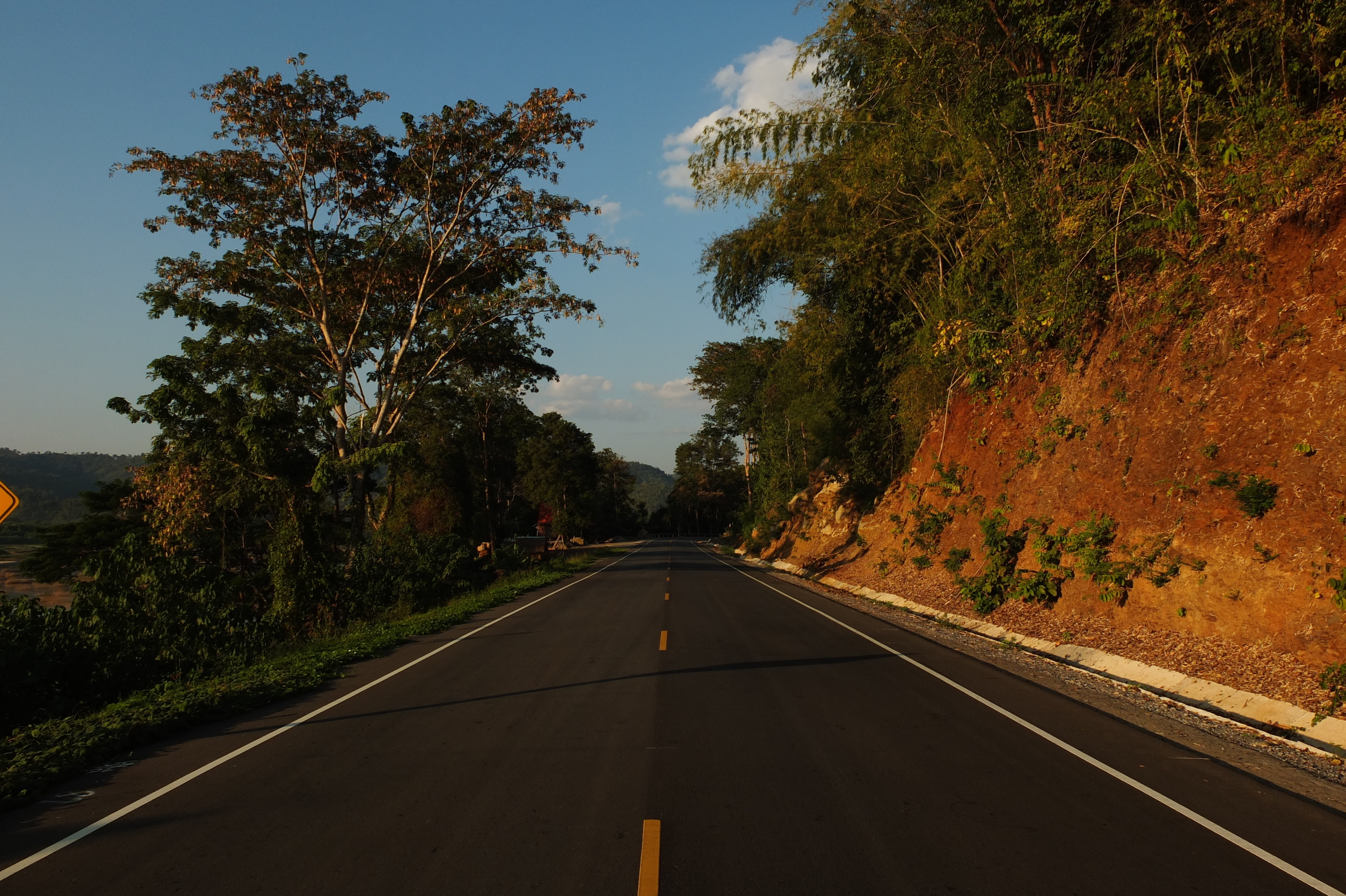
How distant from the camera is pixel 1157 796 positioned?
559cm

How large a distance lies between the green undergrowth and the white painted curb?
1055 centimetres

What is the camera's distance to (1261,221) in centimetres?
1188

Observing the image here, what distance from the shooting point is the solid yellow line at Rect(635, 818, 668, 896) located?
4.09 m

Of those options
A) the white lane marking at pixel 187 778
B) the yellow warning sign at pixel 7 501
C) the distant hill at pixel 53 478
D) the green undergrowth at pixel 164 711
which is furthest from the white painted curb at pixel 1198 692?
the distant hill at pixel 53 478

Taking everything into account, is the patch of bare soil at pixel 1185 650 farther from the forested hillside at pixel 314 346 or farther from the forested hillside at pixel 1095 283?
the forested hillside at pixel 314 346

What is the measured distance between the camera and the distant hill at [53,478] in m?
88.6

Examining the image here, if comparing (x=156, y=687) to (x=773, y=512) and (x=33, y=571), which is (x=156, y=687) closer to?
(x=33, y=571)

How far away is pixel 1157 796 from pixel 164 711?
9.25 metres

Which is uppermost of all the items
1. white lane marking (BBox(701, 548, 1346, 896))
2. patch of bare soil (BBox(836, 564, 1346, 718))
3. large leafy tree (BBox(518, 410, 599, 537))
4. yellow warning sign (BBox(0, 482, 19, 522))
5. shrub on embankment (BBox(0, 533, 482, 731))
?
large leafy tree (BBox(518, 410, 599, 537))

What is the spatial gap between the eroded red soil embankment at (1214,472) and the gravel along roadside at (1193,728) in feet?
2.71

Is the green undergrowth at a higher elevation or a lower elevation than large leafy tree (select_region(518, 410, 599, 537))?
lower

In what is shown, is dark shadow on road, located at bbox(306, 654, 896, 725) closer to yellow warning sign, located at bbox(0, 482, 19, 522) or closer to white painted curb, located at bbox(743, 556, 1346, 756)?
white painted curb, located at bbox(743, 556, 1346, 756)

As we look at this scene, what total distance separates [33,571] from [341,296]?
1597 centimetres

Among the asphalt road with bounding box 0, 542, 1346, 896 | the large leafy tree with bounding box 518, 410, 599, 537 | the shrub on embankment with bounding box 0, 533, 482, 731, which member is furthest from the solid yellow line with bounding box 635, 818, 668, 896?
the large leafy tree with bounding box 518, 410, 599, 537
